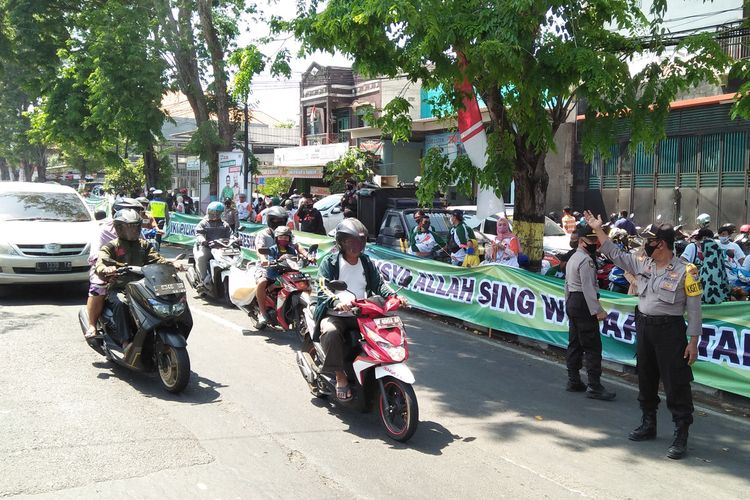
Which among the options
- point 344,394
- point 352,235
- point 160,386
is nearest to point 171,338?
point 160,386

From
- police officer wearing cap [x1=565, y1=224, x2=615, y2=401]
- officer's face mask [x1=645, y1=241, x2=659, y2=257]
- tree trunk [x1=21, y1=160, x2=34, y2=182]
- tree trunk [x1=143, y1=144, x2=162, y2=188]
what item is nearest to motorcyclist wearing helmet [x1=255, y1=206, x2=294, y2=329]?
police officer wearing cap [x1=565, y1=224, x2=615, y2=401]

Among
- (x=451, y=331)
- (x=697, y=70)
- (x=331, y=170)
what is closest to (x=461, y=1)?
(x=697, y=70)

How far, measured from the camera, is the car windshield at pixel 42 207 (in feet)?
39.0

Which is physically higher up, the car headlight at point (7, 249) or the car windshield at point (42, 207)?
the car windshield at point (42, 207)

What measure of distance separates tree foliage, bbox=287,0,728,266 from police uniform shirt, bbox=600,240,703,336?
3.42 meters

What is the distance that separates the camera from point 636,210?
918 inches

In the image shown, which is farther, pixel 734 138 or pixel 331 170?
pixel 331 170

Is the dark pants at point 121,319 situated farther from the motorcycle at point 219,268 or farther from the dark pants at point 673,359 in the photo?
the dark pants at point 673,359

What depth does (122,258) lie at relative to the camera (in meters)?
7.33

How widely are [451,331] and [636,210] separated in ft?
49.7

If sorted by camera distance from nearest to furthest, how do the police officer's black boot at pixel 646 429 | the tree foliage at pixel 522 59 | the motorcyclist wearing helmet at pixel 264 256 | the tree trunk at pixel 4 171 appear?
the police officer's black boot at pixel 646 429 → the tree foliage at pixel 522 59 → the motorcyclist wearing helmet at pixel 264 256 → the tree trunk at pixel 4 171

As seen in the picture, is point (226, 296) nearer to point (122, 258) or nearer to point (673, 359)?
point (122, 258)

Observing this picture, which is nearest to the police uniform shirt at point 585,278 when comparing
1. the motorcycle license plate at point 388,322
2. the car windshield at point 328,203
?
the motorcycle license plate at point 388,322

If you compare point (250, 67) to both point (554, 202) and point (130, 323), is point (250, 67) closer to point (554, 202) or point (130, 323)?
point (130, 323)
